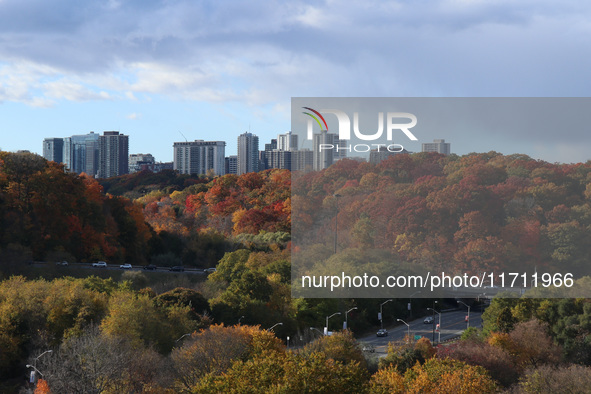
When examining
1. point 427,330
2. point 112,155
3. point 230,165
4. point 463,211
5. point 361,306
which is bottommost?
point 427,330

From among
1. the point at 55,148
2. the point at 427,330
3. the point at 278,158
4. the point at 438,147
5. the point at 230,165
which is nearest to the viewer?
the point at 438,147

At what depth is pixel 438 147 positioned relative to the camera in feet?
75.3

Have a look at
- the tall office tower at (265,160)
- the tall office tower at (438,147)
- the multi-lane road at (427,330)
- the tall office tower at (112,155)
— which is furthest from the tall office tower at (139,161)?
the tall office tower at (438,147)

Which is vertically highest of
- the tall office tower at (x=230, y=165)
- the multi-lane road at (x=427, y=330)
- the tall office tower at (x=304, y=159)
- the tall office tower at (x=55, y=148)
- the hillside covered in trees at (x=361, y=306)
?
the tall office tower at (x=55, y=148)

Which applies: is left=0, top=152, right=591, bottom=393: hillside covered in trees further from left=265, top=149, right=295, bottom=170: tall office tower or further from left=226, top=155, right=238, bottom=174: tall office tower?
left=226, top=155, right=238, bottom=174: tall office tower

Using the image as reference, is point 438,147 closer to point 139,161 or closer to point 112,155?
point 112,155

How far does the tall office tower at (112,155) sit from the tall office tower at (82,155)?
1715mm

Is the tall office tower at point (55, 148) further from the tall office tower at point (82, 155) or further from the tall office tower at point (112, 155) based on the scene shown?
the tall office tower at point (112, 155)

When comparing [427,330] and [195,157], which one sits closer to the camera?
[427,330]

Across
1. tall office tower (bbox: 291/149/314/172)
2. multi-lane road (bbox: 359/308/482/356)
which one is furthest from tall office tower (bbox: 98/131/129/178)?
tall office tower (bbox: 291/149/314/172)

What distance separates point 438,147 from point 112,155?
9822 cm

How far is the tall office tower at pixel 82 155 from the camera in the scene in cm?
11731

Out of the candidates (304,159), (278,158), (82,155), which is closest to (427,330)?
(304,159)

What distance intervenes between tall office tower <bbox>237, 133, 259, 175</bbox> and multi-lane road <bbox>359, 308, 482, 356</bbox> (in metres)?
74.6
